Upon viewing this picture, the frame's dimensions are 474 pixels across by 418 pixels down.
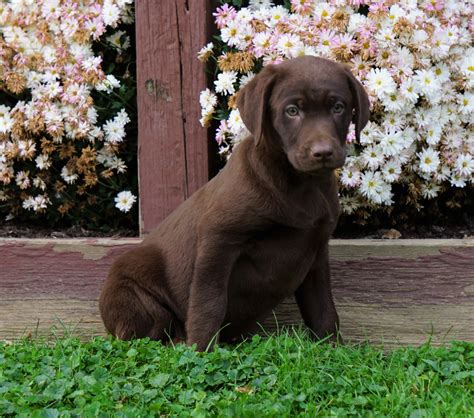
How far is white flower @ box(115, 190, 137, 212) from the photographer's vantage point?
514cm

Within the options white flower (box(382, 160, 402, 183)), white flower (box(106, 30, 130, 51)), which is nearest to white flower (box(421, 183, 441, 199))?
white flower (box(382, 160, 402, 183))

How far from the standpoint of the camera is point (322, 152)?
358 cm

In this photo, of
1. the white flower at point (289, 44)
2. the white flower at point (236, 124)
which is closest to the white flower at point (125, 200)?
the white flower at point (236, 124)

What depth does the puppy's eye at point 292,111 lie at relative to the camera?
12.4 ft

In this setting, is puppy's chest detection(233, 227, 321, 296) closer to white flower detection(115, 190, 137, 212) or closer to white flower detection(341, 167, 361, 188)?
white flower detection(341, 167, 361, 188)

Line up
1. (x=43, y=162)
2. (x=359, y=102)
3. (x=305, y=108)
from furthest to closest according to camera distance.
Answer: (x=43, y=162), (x=359, y=102), (x=305, y=108)

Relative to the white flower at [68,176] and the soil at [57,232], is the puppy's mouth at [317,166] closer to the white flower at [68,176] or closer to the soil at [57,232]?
the soil at [57,232]

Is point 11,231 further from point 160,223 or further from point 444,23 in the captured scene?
point 444,23

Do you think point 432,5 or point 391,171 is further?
point 432,5

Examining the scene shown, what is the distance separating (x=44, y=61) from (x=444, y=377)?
10.3 feet

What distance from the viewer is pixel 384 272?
459cm

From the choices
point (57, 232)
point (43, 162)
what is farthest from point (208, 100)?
point (57, 232)

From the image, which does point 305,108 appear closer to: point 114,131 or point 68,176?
point 114,131

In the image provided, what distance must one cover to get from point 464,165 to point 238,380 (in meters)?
2.06
